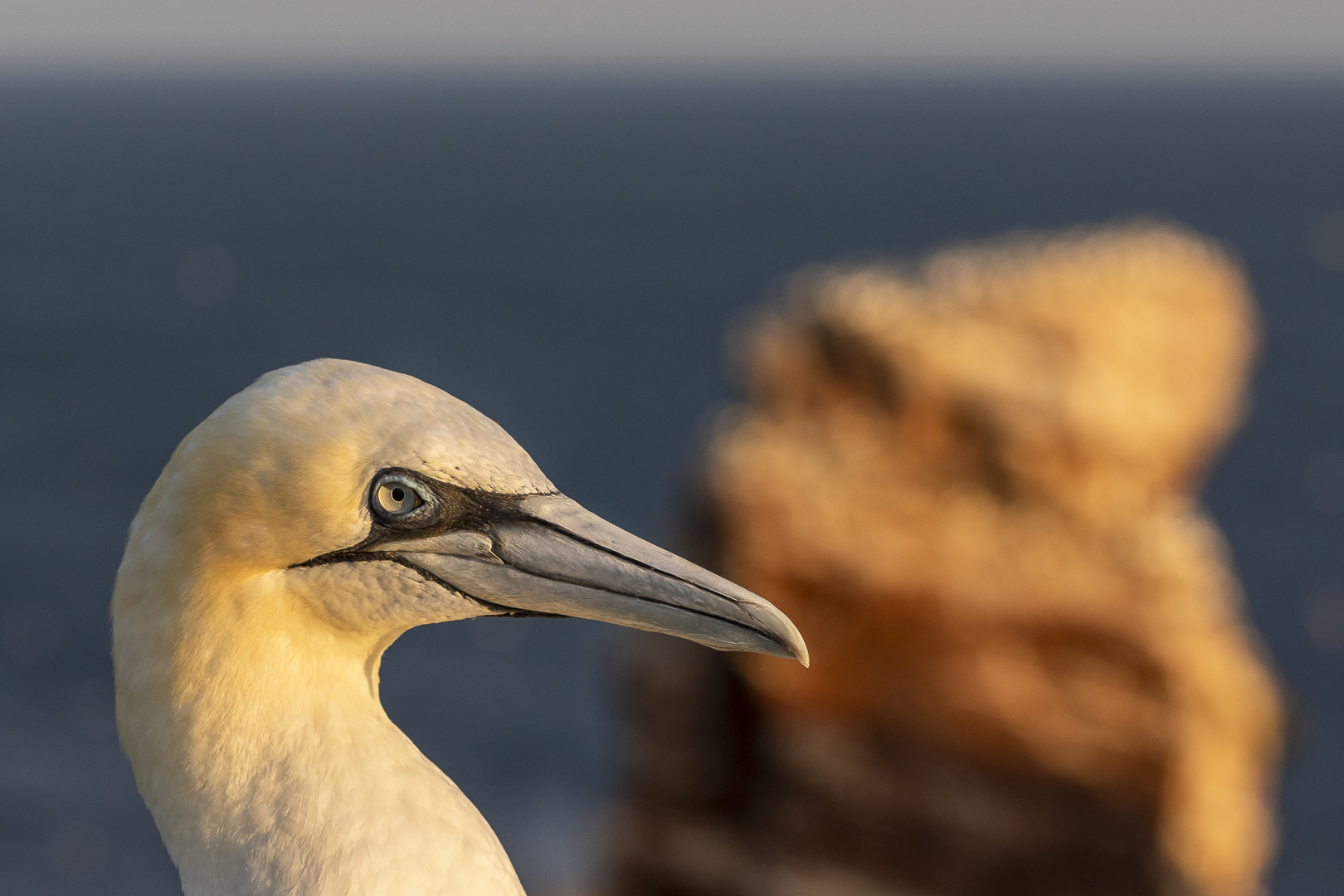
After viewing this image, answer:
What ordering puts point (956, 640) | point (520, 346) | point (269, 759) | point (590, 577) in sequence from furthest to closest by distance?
point (520, 346), point (956, 640), point (590, 577), point (269, 759)

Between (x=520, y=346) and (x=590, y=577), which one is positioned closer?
(x=590, y=577)

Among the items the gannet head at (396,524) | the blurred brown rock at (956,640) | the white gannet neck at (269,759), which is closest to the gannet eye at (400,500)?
the gannet head at (396,524)

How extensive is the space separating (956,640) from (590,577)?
13.5m

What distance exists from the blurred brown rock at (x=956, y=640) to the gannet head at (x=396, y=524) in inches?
495

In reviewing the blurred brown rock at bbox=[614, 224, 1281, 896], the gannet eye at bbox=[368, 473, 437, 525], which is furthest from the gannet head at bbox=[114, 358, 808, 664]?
the blurred brown rock at bbox=[614, 224, 1281, 896]

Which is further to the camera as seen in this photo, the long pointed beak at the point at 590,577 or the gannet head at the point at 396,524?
the long pointed beak at the point at 590,577

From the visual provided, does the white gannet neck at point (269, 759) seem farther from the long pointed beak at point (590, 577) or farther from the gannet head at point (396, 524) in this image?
the long pointed beak at point (590, 577)

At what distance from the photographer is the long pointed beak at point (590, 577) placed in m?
3.04

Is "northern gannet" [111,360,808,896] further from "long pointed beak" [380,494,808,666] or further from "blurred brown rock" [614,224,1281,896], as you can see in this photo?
"blurred brown rock" [614,224,1281,896]

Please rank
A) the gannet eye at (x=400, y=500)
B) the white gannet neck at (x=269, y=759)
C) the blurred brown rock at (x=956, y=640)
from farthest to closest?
1. the blurred brown rock at (x=956, y=640)
2. the gannet eye at (x=400, y=500)
3. the white gannet neck at (x=269, y=759)

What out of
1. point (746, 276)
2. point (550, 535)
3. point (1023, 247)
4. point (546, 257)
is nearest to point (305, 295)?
point (546, 257)

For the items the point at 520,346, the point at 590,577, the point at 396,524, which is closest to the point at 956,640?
the point at 590,577

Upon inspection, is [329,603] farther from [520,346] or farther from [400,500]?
[520,346]

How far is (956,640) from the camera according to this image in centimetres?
1595
